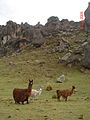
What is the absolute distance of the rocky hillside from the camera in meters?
62.7

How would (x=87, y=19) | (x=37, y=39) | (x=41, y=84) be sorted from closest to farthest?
1. (x=41, y=84)
2. (x=37, y=39)
3. (x=87, y=19)

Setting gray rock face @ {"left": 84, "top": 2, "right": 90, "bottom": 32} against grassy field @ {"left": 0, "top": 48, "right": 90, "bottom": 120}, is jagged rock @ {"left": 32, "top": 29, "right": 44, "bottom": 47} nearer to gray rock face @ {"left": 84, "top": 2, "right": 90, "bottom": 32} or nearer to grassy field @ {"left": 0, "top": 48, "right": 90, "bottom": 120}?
grassy field @ {"left": 0, "top": 48, "right": 90, "bottom": 120}

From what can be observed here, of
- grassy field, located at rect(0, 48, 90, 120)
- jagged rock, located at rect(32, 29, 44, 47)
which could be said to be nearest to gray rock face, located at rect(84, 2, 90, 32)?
jagged rock, located at rect(32, 29, 44, 47)

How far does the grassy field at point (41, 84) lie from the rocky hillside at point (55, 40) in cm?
173

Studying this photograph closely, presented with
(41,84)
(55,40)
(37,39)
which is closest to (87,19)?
(55,40)

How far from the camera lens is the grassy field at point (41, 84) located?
2313cm

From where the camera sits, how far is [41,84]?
50062 mm

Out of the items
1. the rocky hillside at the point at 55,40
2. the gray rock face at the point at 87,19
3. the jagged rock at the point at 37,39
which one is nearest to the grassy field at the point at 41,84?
the rocky hillside at the point at 55,40

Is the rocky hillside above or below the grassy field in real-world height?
above

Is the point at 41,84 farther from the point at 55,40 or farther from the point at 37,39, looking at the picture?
the point at 37,39

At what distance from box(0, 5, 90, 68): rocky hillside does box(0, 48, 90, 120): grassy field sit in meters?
1.73

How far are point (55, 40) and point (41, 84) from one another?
2697cm

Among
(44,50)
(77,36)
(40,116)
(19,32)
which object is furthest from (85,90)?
(19,32)

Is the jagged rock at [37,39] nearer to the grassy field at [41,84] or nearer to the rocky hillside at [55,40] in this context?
the rocky hillside at [55,40]
